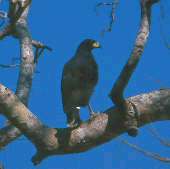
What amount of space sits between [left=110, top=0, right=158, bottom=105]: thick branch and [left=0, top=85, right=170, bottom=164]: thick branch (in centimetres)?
19

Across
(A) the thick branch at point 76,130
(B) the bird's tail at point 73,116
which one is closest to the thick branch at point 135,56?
(A) the thick branch at point 76,130

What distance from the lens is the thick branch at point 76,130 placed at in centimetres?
378

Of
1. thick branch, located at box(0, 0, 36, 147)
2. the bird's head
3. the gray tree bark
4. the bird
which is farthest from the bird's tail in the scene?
the bird's head

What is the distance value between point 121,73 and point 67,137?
1.85ft

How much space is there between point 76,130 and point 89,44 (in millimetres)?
2055

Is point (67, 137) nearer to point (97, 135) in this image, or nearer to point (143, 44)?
point (97, 135)

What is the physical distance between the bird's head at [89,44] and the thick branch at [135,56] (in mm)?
2055

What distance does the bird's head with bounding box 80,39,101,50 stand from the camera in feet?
18.8

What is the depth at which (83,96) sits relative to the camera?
505 centimetres

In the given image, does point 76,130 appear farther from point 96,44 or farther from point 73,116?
A: point 96,44

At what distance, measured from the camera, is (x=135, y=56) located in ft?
11.6

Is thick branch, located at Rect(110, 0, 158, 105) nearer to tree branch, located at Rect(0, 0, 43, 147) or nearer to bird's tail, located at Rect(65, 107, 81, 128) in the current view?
bird's tail, located at Rect(65, 107, 81, 128)

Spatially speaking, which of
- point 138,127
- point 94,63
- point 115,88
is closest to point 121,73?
point 115,88

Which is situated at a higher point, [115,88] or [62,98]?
[115,88]
